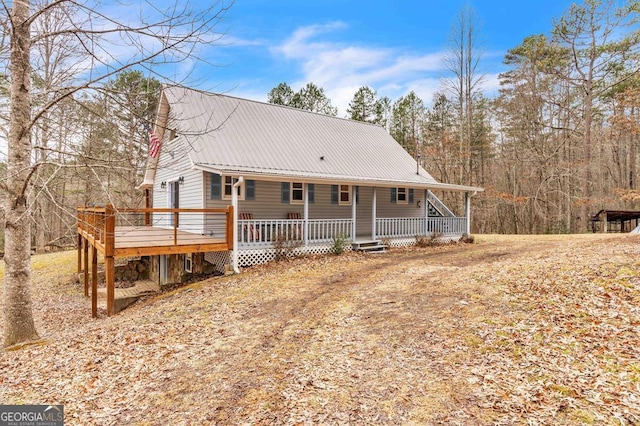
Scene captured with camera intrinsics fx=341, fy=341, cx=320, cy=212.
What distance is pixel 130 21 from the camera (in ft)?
17.3

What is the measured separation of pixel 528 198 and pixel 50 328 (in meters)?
27.2

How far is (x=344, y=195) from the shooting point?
15766mm

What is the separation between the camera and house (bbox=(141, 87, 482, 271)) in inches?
474

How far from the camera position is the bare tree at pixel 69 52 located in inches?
206

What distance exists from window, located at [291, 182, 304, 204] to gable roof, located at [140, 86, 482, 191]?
723mm

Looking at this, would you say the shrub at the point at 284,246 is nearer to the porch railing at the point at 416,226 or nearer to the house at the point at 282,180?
the house at the point at 282,180

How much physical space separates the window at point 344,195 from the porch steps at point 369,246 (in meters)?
2.57

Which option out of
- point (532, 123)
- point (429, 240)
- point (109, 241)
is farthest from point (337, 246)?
point (532, 123)

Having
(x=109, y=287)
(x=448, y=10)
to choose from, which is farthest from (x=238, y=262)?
(x=448, y=10)

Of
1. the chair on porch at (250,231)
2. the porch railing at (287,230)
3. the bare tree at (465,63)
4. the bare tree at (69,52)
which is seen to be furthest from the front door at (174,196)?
the bare tree at (465,63)

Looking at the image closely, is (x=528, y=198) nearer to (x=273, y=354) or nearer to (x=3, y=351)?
(x=273, y=354)

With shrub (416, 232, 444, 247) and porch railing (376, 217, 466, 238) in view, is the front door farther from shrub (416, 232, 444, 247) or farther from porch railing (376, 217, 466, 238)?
shrub (416, 232, 444, 247)

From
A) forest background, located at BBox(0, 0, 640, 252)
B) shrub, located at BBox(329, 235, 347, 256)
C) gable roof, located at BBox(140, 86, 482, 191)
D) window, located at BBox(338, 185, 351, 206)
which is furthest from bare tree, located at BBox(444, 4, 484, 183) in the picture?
shrub, located at BBox(329, 235, 347, 256)

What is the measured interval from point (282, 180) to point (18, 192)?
269 inches
